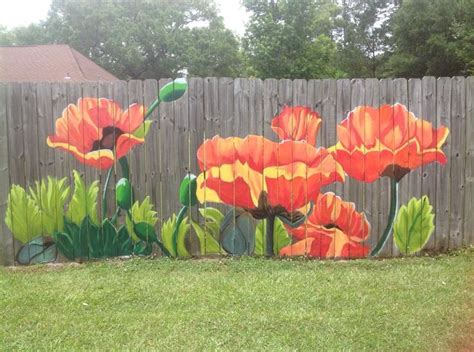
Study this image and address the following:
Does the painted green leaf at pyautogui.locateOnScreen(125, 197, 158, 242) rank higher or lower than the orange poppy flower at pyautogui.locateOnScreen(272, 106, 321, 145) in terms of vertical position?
lower

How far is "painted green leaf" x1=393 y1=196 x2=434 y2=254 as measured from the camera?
5.84 meters

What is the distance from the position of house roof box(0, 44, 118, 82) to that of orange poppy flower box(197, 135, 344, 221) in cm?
1665

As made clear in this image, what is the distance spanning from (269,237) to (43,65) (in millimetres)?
19660

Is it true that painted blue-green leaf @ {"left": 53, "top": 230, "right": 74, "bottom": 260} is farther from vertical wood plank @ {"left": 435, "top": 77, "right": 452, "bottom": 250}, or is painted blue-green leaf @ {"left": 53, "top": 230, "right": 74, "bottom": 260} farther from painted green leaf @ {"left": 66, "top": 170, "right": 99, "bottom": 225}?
vertical wood plank @ {"left": 435, "top": 77, "right": 452, "bottom": 250}

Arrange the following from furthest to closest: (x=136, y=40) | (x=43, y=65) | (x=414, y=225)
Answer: (x=136, y=40)
(x=43, y=65)
(x=414, y=225)

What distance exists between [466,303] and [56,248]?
409 cm

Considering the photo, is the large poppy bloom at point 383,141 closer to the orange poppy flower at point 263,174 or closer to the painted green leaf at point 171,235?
the orange poppy flower at point 263,174

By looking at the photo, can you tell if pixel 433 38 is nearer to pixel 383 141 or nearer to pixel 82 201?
pixel 383 141

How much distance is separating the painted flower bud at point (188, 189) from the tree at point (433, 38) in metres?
28.3

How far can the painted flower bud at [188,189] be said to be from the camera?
5.83m

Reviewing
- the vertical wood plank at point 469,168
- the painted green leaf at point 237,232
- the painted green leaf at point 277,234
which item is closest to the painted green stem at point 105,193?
the painted green leaf at point 237,232

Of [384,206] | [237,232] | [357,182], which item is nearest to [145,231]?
[237,232]

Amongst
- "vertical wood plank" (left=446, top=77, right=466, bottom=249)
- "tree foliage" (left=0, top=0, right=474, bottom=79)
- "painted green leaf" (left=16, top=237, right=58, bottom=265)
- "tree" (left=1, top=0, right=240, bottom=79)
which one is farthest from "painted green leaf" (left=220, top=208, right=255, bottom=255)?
"tree" (left=1, top=0, right=240, bottom=79)

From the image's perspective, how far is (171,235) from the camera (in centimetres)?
586
